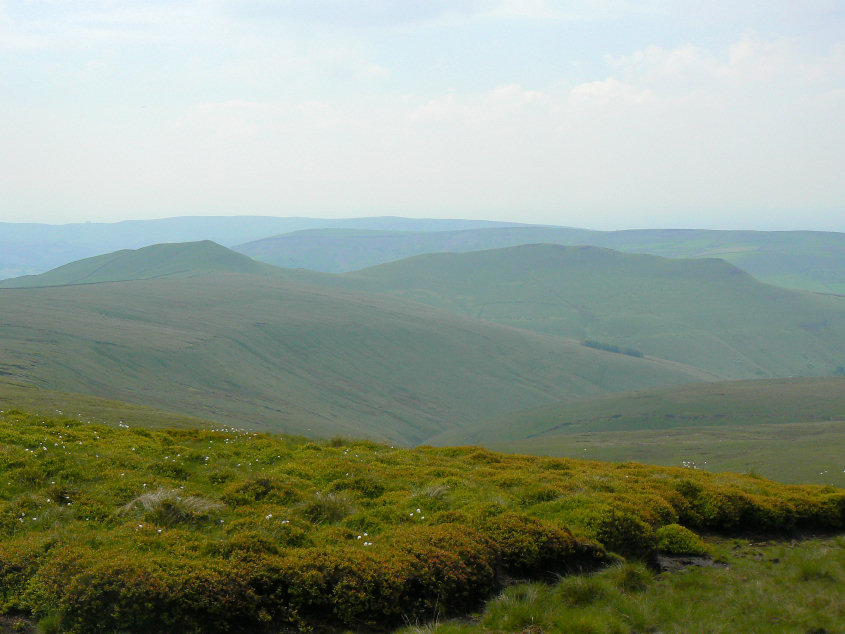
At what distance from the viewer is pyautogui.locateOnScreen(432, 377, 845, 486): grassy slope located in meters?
46.8

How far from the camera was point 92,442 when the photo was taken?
15.5 m

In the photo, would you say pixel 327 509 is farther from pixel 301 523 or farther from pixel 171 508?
pixel 171 508

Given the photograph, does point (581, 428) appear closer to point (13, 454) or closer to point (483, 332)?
point (483, 332)

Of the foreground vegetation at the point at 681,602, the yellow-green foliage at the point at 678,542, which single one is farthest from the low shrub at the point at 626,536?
the foreground vegetation at the point at 681,602

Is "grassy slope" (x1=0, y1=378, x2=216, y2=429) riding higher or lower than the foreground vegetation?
lower

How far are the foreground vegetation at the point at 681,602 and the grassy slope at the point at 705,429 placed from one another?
70.1ft

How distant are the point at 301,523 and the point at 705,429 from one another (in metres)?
78.1

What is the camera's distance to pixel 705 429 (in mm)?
80250

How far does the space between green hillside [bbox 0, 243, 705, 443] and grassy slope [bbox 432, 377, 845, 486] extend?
2252 centimetres

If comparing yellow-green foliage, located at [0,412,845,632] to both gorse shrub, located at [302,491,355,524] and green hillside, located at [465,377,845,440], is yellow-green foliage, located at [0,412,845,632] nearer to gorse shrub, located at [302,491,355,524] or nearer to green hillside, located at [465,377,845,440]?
gorse shrub, located at [302,491,355,524]

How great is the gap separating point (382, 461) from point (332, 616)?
7.38 meters

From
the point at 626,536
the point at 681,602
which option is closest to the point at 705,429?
the point at 626,536

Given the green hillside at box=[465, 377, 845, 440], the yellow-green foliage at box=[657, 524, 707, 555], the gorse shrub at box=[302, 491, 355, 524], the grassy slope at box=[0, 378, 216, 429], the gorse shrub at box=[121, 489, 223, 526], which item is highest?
the gorse shrub at box=[121, 489, 223, 526]

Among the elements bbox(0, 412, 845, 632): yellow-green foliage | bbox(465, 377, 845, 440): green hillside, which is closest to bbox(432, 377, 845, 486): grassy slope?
bbox(465, 377, 845, 440): green hillside
